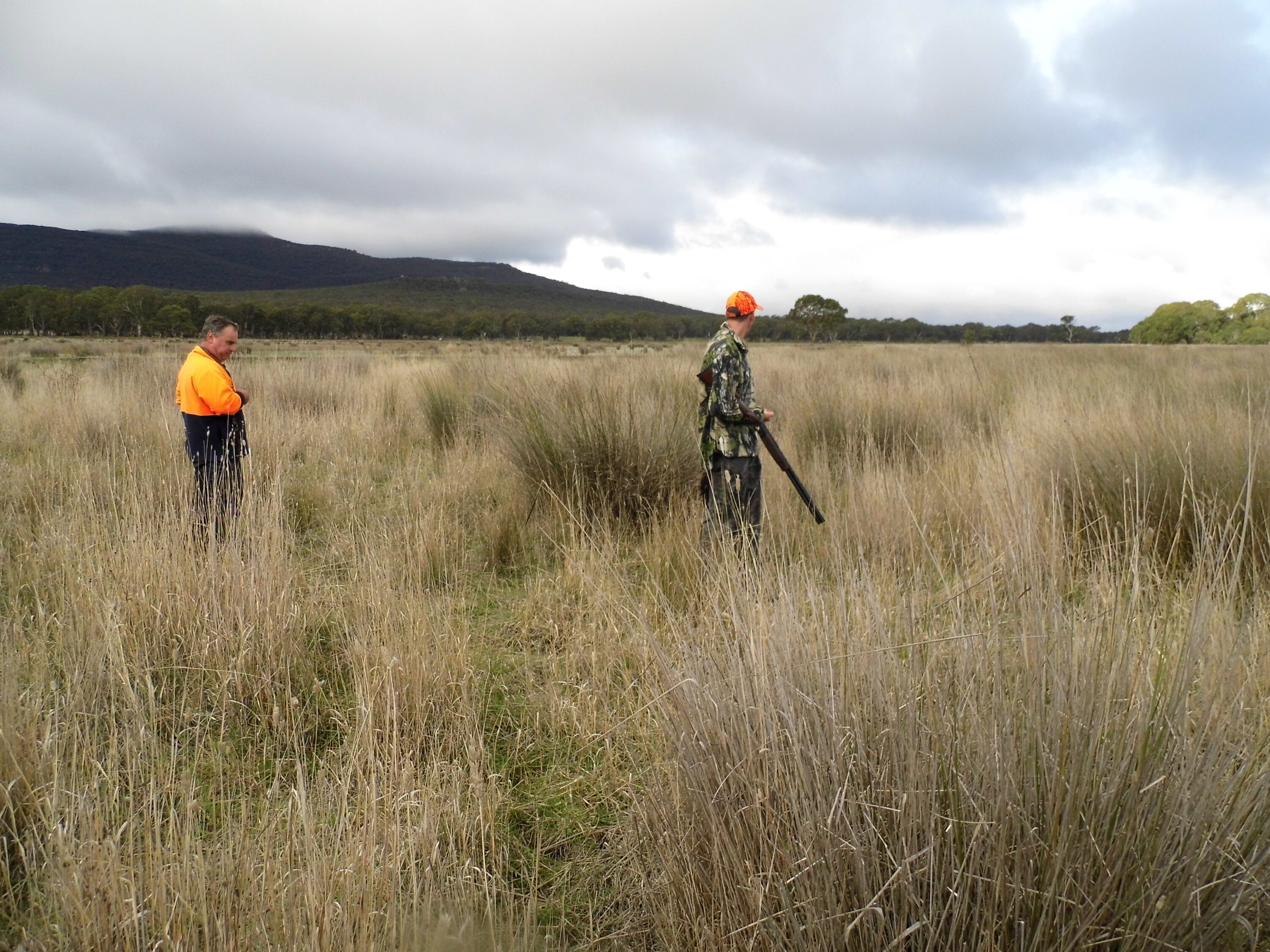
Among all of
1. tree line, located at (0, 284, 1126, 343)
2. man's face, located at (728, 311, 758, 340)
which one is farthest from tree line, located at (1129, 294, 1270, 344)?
man's face, located at (728, 311, 758, 340)

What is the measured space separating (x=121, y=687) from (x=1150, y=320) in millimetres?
78430

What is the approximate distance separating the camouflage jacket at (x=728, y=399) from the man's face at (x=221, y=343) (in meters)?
3.42

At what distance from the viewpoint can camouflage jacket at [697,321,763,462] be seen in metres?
4.70

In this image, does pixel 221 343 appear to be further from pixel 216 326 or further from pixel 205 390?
pixel 205 390

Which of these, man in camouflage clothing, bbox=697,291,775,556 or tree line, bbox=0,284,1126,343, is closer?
man in camouflage clothing, bbox=697,291,775,556

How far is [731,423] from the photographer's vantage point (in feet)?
15.7

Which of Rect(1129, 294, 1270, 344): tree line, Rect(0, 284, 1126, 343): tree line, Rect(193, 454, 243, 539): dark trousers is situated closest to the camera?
Rect(193, 454, 243, 539): dark trousers

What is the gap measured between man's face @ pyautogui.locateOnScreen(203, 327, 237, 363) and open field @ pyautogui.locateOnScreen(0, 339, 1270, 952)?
1.89ft

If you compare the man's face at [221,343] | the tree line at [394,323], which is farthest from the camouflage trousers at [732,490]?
the tree line at [394,323]

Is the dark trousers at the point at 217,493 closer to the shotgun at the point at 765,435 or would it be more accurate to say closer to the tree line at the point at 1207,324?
the shotgun at the point at 765,435

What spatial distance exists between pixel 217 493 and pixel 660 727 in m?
2.71

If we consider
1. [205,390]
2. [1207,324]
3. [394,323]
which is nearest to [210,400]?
[205,390]

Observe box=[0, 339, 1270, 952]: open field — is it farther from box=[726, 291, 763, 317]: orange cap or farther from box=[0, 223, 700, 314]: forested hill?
box=[0, 223, 700, 314]: forested hill

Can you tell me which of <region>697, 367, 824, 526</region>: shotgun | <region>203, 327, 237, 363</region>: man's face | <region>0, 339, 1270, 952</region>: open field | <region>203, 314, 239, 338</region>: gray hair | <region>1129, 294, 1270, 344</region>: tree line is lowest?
<region>0, 339, 1270, 952</region>: open field
